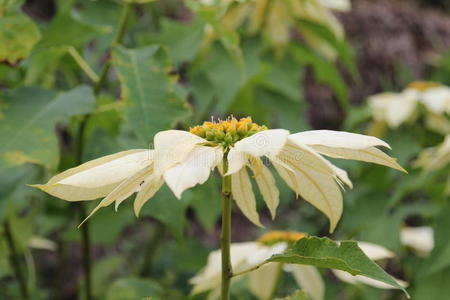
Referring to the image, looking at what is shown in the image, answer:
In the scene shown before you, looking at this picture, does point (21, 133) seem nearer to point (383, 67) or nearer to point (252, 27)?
point (252, 27)

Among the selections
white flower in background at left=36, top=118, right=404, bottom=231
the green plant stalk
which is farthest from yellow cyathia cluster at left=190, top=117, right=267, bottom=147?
the green plant stalk

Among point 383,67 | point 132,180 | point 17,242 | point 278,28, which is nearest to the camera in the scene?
point 132,180

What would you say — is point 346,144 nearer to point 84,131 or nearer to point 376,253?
point 376,253

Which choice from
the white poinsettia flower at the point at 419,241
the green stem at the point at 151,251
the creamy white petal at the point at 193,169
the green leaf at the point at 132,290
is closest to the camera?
the creamy white petal at the point at 193,169

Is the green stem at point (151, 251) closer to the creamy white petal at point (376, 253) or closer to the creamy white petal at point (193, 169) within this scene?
the creamy white petal at point (376, 253)

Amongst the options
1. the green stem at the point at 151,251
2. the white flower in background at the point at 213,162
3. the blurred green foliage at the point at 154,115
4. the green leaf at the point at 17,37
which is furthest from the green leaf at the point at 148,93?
the green stem at the point at 151,251

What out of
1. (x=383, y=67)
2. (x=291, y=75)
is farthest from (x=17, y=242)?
(x=383, y=67)
